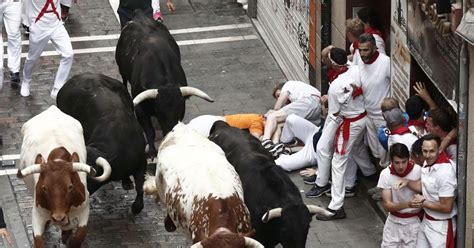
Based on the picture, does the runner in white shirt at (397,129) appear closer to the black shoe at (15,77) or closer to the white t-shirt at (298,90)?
the white t-shirt at (298,90)

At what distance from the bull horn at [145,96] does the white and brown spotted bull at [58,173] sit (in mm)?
1652

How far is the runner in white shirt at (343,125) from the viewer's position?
623 inches

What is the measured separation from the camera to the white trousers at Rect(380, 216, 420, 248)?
14.3m

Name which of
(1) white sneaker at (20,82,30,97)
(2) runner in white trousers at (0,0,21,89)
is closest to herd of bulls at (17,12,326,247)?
(1) white sneaker at (20,82,30,97)

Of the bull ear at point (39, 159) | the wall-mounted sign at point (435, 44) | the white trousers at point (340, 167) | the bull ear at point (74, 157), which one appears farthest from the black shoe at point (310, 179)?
the bull ear at point (39, 159)

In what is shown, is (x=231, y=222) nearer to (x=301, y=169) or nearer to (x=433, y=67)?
(x=433, y=67)

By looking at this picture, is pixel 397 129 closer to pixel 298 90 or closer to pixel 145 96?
pixel 298 90

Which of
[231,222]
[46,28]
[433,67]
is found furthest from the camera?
[46,28]

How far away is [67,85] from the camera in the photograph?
17531 millimetres

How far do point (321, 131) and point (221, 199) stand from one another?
3.88 m

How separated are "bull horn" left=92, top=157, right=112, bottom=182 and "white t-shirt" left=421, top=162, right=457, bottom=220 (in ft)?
11.4

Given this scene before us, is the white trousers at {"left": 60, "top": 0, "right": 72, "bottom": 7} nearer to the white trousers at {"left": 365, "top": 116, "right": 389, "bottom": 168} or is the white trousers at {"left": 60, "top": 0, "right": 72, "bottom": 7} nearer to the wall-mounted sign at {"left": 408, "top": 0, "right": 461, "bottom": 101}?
the white trousers at {"left": 365, "top": 116, "right": 389, "bottom": 168}

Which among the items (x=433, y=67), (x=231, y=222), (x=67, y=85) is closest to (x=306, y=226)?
(x=231, y=222)

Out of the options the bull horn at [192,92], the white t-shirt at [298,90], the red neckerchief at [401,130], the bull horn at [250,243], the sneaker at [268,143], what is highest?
the bull horn at [250,243]
